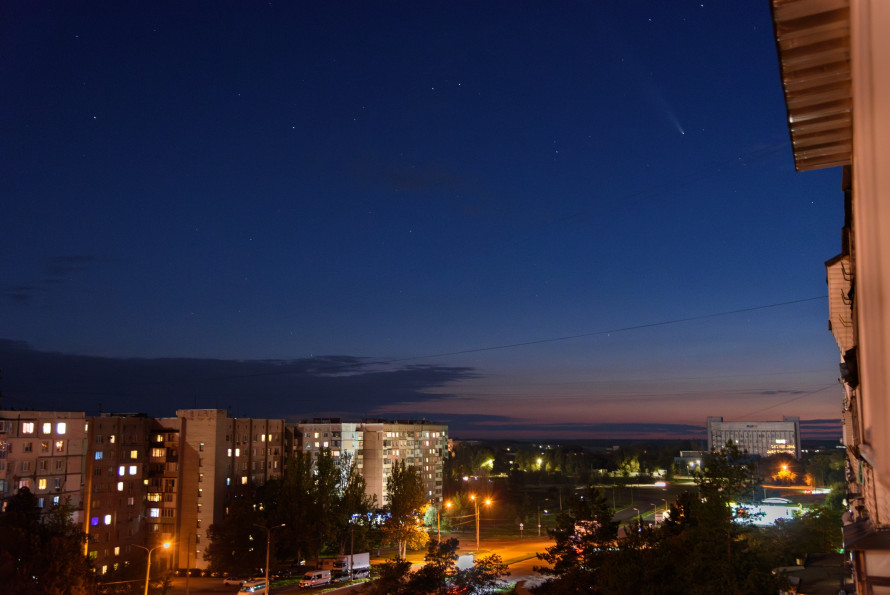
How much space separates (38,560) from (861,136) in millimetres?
36517

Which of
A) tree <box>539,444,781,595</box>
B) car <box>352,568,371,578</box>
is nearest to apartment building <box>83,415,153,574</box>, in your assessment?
car <box>352,568,371,578</box>

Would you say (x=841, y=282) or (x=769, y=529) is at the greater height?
(x=841, y=282)

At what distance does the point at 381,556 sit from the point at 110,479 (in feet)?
Answer: 76.0

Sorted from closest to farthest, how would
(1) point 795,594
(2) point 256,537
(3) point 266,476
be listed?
(1) point 795,594, (2) point 256,537, (3) point 266,476

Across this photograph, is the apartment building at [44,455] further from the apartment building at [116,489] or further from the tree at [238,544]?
the tree at [238,544]

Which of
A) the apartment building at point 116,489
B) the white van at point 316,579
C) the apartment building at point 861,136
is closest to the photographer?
the apartment building at point 861,136

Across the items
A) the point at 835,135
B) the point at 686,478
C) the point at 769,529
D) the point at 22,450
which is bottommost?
the point at 686,478

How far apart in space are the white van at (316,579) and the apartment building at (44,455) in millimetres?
17063

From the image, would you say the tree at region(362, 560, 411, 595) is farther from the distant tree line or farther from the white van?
the white van

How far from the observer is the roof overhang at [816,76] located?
2314 millimetres

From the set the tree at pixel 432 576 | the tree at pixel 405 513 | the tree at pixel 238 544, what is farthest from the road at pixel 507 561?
the tree at pixel 432 576

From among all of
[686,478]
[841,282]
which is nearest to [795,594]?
[841,282]

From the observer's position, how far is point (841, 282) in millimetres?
11039

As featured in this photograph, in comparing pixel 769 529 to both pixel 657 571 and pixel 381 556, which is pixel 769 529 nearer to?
pixel 657 571
